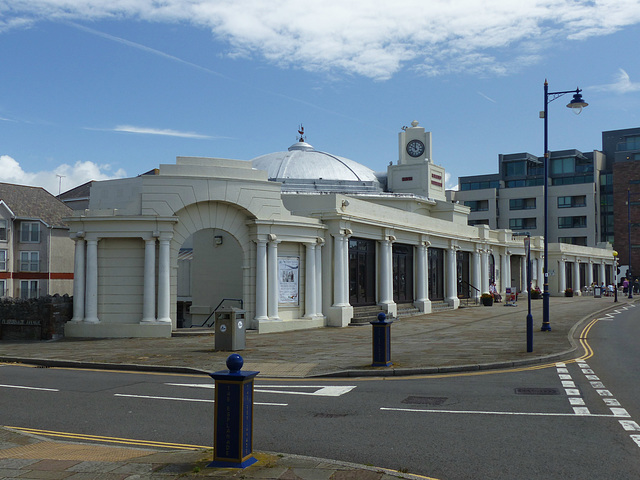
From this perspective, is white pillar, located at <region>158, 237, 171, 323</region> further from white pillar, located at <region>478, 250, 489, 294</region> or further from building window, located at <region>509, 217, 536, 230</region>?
building window, located at <region>509, 217, 536, 230</region>

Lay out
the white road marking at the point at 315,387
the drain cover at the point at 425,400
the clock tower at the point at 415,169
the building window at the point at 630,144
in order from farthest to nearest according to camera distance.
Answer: the building window at the point at 630,144 < the clock tower at the point at 415,169 < the white road marking at the point at 315,387 < the drain cover at the point at 425,400

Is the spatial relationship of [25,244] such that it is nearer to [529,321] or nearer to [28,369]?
[28,369]

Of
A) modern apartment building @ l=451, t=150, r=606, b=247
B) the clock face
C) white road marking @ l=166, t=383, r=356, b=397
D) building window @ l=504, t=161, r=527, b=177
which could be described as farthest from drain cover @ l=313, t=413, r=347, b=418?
building window @ l=504, t=161, r=527, b=177

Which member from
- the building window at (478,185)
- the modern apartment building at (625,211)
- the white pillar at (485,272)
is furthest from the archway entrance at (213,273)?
the building window at (478,185)

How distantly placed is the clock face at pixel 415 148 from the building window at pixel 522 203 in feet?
177

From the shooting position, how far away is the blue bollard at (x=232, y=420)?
22.7 feet

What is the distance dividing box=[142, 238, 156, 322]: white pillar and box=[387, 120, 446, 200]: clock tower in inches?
1132

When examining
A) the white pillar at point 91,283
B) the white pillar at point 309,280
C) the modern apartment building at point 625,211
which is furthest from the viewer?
the modern apartment building at point 625,211

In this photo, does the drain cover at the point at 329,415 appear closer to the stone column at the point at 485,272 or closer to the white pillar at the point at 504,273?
the stone column at the point at 485,272

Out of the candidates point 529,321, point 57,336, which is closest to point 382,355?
point 529,321

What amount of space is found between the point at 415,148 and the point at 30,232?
32762mm

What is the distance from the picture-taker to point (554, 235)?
9581 cm

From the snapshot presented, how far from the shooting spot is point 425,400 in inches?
455

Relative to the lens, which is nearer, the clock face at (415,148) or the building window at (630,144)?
the clock face at (415,148)
